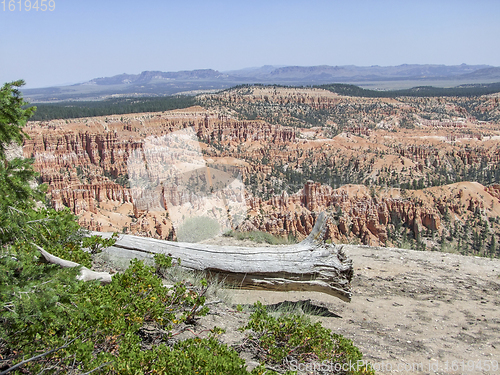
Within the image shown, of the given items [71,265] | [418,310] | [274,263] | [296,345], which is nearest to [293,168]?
[418,310]

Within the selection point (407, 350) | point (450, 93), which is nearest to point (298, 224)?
point (407, 350)

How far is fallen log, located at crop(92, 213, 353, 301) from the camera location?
579cm

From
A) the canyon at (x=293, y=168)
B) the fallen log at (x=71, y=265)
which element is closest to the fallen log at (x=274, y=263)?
the fallen log at (x=71, y=265)

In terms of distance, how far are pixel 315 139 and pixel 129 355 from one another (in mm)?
74631

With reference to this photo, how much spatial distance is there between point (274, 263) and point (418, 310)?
2423mm

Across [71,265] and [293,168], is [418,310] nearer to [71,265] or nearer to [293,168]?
[71,265]

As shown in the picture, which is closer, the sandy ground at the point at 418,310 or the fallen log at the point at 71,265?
the fallen log at the point at 71,265

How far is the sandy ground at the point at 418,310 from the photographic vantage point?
14.4 ft

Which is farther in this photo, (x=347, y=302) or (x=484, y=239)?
(x=484, y=239)

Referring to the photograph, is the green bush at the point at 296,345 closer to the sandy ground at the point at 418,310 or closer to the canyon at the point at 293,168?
the sandy ground at the point at 418,310

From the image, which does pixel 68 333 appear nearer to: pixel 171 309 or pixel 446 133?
pixel 171 309

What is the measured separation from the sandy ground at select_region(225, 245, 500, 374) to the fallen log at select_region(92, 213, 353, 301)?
369 mm

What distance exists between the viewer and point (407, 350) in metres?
4.49

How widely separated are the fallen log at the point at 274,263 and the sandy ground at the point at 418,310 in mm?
369
